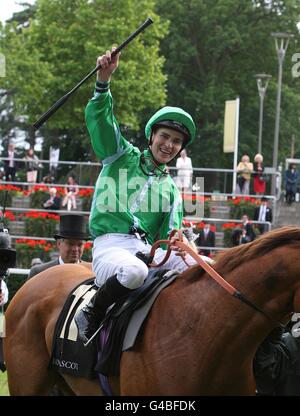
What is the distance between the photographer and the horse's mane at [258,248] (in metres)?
4.74

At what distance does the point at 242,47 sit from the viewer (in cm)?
4656

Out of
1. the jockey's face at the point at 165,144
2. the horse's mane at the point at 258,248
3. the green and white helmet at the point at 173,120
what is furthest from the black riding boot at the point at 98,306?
the green and white helmet at the point at 173,120

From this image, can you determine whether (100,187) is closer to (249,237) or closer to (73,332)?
(73,332)

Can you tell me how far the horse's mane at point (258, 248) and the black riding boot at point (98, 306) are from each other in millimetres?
626

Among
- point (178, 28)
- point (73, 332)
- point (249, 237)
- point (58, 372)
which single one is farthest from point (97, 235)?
point (178, 28)

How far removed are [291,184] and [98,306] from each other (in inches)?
796

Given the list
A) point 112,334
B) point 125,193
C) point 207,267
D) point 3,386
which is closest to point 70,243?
point 3,386

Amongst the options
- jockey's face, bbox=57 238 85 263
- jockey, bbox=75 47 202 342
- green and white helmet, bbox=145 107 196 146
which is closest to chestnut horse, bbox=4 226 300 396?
jockey, bbox=75 47 202 342

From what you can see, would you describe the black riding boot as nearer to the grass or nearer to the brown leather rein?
the brown leather rein

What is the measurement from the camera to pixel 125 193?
18.3ft

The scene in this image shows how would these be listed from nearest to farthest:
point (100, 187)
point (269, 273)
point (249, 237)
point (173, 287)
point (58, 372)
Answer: point (269, 273) < point (173, 287) < point (100, 187) < point (58, 372) < point (249, 237)

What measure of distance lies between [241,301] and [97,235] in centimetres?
125

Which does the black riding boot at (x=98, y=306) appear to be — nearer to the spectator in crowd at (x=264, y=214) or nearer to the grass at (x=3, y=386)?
the grass at (x=3, y=386)

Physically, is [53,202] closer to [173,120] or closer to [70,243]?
[70,243]
